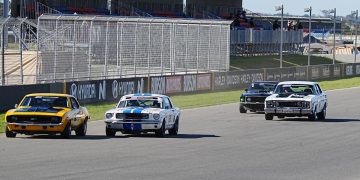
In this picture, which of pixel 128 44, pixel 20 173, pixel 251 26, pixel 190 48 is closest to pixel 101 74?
pixel 128 44

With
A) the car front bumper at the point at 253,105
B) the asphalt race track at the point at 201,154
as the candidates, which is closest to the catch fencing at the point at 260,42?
the car front bumper at the point at 253,105

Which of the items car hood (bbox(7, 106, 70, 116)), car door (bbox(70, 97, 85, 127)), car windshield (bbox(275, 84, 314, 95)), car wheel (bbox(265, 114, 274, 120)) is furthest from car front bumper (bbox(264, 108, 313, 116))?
car hood (bbox(7, 106, 70, 116))

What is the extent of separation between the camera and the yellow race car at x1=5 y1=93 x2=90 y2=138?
24.7 m

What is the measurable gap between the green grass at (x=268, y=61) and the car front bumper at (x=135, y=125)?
43.9m

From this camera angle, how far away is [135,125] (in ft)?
86.1

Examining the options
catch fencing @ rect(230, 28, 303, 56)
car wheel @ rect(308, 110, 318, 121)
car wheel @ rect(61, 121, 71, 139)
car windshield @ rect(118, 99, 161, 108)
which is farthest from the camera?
catch fencing @ rect(230, 28, 303, 56)

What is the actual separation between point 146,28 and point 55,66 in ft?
33.9

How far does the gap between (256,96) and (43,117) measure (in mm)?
15529

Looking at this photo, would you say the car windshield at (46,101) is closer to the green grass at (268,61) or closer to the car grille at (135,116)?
the car grille at (135,116)

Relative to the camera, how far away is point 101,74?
153ft

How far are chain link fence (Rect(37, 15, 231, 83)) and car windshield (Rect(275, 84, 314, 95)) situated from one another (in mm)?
10861

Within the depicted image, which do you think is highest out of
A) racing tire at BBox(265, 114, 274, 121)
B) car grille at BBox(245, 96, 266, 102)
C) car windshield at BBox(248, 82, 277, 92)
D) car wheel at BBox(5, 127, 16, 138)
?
car windshield at BBox(248, 82, 277, 92)

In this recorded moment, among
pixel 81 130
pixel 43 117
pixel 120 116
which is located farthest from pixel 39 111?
pixel 120 116

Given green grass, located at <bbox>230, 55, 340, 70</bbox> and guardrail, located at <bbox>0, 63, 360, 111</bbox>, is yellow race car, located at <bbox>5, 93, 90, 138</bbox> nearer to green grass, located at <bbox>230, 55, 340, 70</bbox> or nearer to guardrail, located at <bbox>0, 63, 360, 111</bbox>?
guardrail, located at <bbox>0, 63, 360, 111</bbox>
